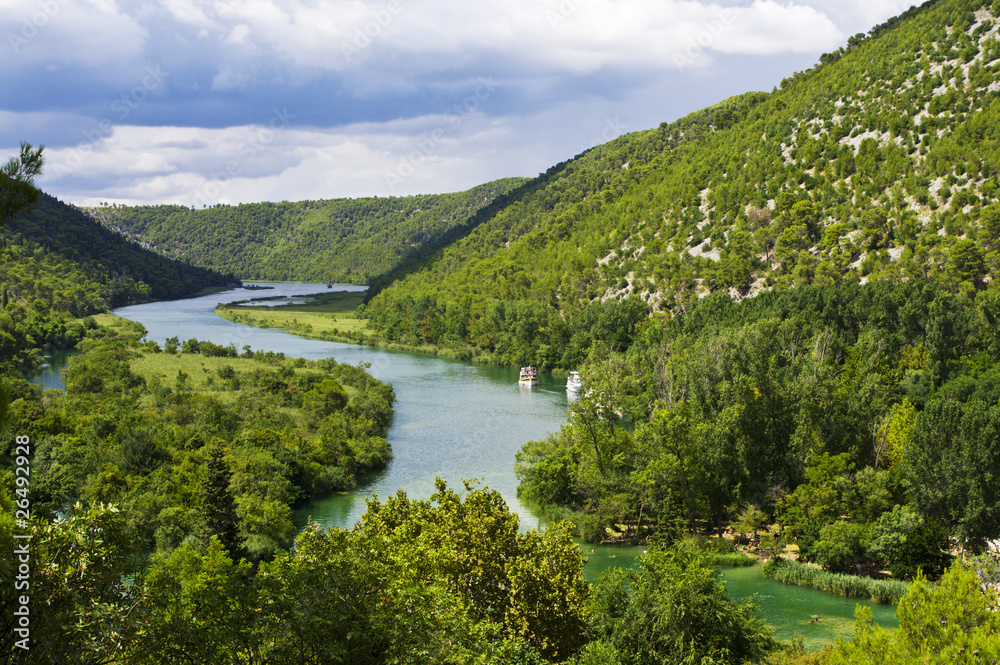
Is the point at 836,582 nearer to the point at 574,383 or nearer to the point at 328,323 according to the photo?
the point at 574,383

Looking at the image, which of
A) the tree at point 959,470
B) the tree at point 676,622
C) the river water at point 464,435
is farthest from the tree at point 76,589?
the tree at point 959,470

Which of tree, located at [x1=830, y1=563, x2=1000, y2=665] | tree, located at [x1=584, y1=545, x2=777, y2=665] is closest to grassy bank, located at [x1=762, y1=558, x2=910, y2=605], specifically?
tree, located at [x1=584, y1=545, x2=777, y2=665]

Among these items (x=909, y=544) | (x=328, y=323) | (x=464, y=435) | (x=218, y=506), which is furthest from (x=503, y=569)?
(x=328, y=323)

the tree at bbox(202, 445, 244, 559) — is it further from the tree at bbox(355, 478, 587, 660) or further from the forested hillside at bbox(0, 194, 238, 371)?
the forested hillside at bbox(0, 194, 238, 371)

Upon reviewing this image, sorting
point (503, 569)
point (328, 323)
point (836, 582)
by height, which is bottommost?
point (836, 582)

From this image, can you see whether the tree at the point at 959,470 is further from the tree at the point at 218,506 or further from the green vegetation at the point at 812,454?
the tree at the point at 218,506
